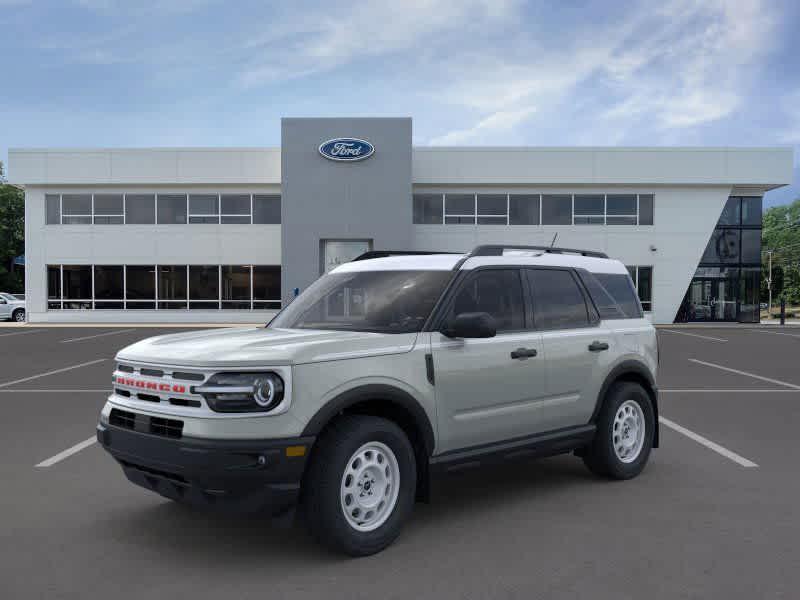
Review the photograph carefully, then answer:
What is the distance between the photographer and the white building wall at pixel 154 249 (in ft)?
105

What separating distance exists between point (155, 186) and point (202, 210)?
235 centimetres

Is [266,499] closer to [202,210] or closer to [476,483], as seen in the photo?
[476,483]

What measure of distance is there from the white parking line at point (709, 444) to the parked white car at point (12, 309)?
33.0 meters

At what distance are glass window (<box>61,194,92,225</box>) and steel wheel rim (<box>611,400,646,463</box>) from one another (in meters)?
31.3

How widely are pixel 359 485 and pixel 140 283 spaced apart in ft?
99.9

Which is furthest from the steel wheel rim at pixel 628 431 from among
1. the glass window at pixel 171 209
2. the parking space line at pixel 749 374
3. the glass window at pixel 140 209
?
the glass window at pixel 140 209

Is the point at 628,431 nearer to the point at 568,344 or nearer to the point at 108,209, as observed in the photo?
the point at 568,344

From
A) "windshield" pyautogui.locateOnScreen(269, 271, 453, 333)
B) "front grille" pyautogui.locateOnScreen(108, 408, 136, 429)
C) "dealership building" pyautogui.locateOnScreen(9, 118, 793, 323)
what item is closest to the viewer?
"front grille" pyautogui.locateOnScreen(108, 408, 136, 429)

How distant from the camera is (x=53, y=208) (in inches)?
1287

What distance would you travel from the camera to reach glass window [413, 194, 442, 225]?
31984 millimetres

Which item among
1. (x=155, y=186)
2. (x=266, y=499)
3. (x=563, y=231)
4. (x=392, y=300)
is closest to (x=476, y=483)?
(x=392, y=300)

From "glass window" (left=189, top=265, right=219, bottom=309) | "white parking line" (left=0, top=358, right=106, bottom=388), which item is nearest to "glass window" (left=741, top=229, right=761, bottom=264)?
"glass window" (left=189, top=265, right=219, bottom=309)

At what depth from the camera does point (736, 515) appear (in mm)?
4895

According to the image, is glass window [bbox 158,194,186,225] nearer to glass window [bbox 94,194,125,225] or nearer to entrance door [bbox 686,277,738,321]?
glass window [bbox 94,194,125,225]
